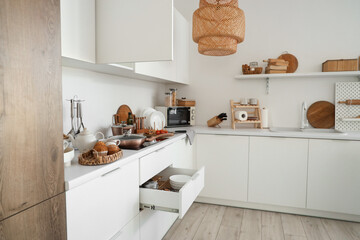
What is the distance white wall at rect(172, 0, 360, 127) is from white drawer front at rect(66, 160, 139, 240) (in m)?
2.07

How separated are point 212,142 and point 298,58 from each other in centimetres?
148

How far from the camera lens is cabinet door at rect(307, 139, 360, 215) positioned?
2.40m

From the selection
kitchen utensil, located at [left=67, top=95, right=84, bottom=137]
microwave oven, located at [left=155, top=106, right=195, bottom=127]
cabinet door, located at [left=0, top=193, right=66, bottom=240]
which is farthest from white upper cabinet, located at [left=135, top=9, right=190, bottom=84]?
cabinet door, located at [left=0, top=193, right=66, bottom=240]

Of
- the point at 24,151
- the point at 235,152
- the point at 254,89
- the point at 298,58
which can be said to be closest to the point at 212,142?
the point at 235,152

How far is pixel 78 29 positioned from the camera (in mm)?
1491

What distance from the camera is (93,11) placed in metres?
1.61

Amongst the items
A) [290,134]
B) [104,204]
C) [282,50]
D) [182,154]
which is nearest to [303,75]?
[282,50]

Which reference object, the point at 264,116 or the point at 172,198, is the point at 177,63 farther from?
the point at 172,198

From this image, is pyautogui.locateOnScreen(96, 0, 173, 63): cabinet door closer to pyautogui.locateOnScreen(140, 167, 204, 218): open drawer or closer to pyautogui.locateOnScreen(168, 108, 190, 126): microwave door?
pyautogui.locateOnScreen(140, 167, 204, 218): open drawer

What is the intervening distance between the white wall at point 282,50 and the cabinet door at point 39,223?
2.62 m

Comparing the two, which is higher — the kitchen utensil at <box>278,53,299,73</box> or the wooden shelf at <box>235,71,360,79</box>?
the kitchen utensil at <box>278,53,299,73</box>

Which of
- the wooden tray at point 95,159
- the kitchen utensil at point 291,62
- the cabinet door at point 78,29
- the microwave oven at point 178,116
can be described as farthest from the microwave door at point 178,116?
the wooden tray at point 95,159

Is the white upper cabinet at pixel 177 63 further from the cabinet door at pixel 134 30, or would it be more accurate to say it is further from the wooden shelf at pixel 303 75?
the wooden shelf at pixel 303 75

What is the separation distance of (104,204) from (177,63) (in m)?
2.09
